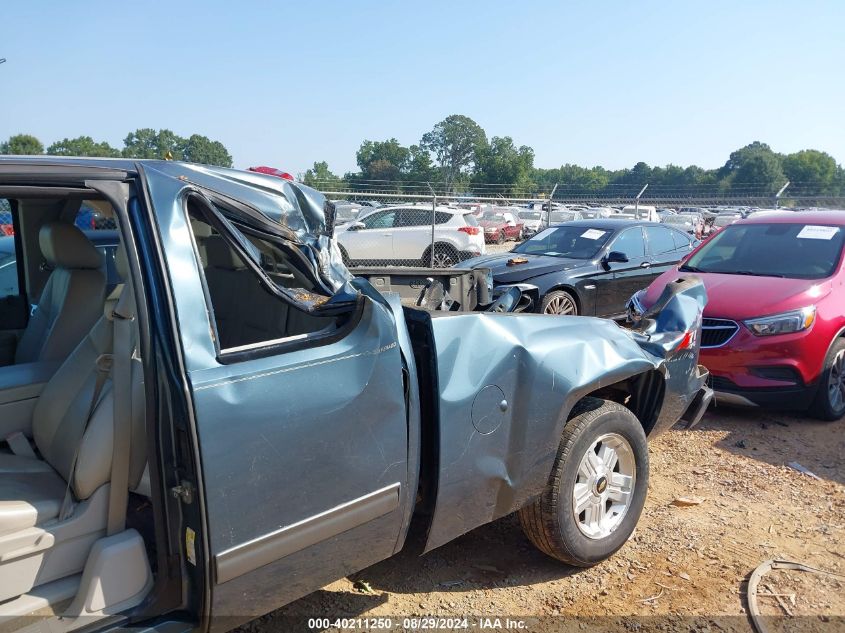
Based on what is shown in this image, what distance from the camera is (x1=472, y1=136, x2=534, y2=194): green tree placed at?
71.5 m

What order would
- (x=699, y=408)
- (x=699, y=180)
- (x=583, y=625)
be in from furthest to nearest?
(x=699, y=180), (x=699, y=408), (x=583, y=625)

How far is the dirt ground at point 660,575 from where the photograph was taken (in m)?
2.83

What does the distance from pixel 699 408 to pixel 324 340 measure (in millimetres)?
2602

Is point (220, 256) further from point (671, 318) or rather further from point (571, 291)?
point (571, 291)

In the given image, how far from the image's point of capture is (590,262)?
845 centimetres

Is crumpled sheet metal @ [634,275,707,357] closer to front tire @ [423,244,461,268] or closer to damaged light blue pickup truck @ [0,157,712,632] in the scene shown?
damaged light blue pickup truck @ [0,157,712,632]

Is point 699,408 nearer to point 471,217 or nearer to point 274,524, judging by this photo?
point 274,524

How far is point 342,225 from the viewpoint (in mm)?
15141

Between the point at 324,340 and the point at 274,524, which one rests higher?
the point at 324,340

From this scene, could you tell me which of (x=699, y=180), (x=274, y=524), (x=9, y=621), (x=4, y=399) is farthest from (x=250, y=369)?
(x=699, y=180)

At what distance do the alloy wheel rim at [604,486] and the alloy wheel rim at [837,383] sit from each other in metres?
2.88

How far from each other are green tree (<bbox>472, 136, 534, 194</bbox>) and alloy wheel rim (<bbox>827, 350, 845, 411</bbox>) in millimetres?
64422

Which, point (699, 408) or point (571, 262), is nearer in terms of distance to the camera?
point (699, 408)

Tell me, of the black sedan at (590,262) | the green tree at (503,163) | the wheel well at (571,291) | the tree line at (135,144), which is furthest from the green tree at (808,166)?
the wheel well at (571,291)
